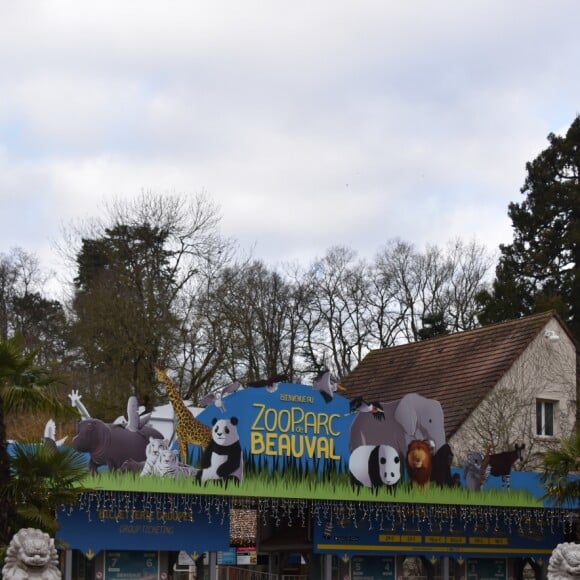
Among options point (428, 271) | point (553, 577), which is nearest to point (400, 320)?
point (428, 271)

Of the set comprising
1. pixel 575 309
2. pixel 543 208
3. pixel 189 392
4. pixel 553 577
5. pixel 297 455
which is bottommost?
pixel 553 577

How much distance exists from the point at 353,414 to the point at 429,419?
190 cm

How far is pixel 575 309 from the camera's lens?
4641cm

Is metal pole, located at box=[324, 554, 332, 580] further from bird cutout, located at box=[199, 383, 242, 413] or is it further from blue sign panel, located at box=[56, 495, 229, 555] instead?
bird cutout, located at box=[199, 383, 242, 413]

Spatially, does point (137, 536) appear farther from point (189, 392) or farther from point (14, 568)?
point (189, 392)

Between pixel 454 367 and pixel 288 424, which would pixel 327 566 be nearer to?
pixel 288 424

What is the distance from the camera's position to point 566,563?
61.5 ft

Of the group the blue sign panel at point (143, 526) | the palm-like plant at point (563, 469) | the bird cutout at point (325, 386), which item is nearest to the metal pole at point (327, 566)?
the blue sign panel at point (143, 526)

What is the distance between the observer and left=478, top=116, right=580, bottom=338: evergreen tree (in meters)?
46.8

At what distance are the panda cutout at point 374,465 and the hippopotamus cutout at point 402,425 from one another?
143mm

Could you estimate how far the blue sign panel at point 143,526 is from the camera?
846 inches

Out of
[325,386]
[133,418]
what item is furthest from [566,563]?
[133,418]

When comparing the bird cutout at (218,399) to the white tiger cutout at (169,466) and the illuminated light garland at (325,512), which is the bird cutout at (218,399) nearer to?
the white tiger cutout at (169,466)

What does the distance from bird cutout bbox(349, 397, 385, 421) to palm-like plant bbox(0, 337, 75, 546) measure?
888 centimetres
